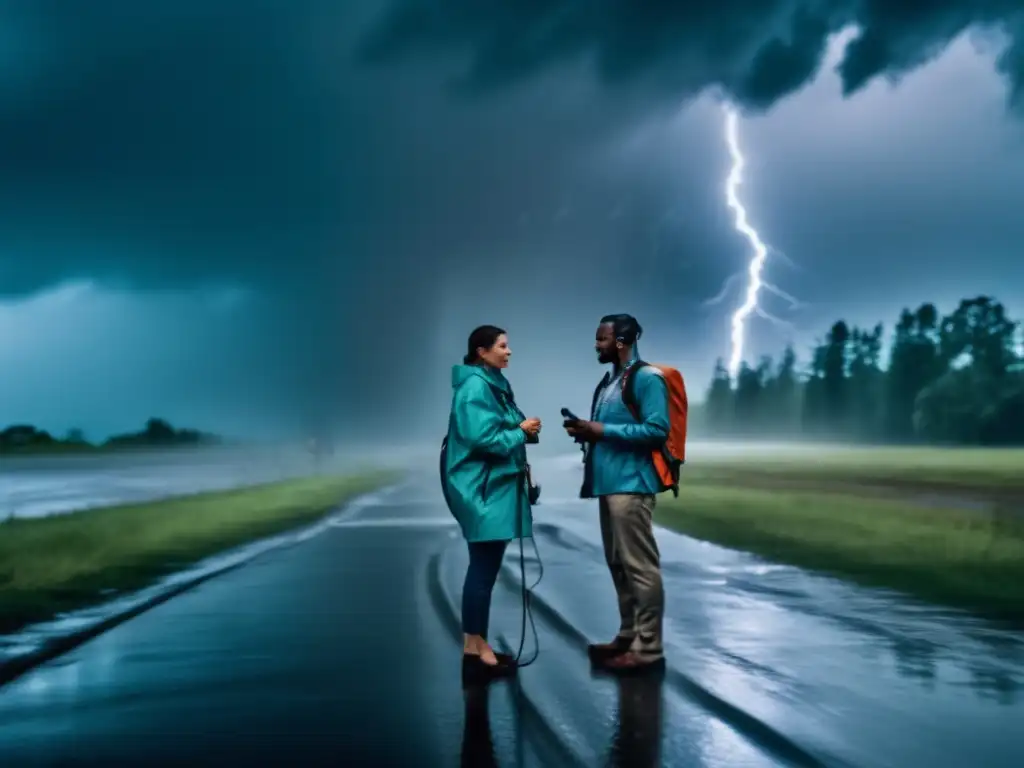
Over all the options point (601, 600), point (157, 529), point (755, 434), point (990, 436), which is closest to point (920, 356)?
point (755, 434)

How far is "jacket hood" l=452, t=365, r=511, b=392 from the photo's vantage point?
773cm

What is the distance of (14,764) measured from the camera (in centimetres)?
578

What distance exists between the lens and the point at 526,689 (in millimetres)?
7504

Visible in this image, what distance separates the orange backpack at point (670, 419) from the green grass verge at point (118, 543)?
5.23 m

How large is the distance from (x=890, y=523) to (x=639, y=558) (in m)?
19.2

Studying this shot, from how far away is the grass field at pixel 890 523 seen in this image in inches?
587

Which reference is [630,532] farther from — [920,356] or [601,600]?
[920,356]

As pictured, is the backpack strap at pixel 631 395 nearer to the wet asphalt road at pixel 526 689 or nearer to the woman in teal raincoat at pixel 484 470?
the woman in teal raincoat at pixel 484 470

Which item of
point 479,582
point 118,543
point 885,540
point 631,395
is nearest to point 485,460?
point 479,582

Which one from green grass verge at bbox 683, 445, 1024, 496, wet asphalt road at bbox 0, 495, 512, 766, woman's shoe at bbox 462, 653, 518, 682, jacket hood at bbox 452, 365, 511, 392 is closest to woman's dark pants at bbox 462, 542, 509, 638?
woman's shoe at bbox 462, 653, 518, 682

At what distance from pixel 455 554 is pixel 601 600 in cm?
566

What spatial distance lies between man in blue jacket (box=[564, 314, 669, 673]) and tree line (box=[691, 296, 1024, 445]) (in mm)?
84937

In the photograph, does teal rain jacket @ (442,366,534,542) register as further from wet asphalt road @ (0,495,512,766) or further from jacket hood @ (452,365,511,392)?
wet asphalt road @ (0,495,512,766)

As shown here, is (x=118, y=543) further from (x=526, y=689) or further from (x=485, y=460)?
(x=526, y=689)
